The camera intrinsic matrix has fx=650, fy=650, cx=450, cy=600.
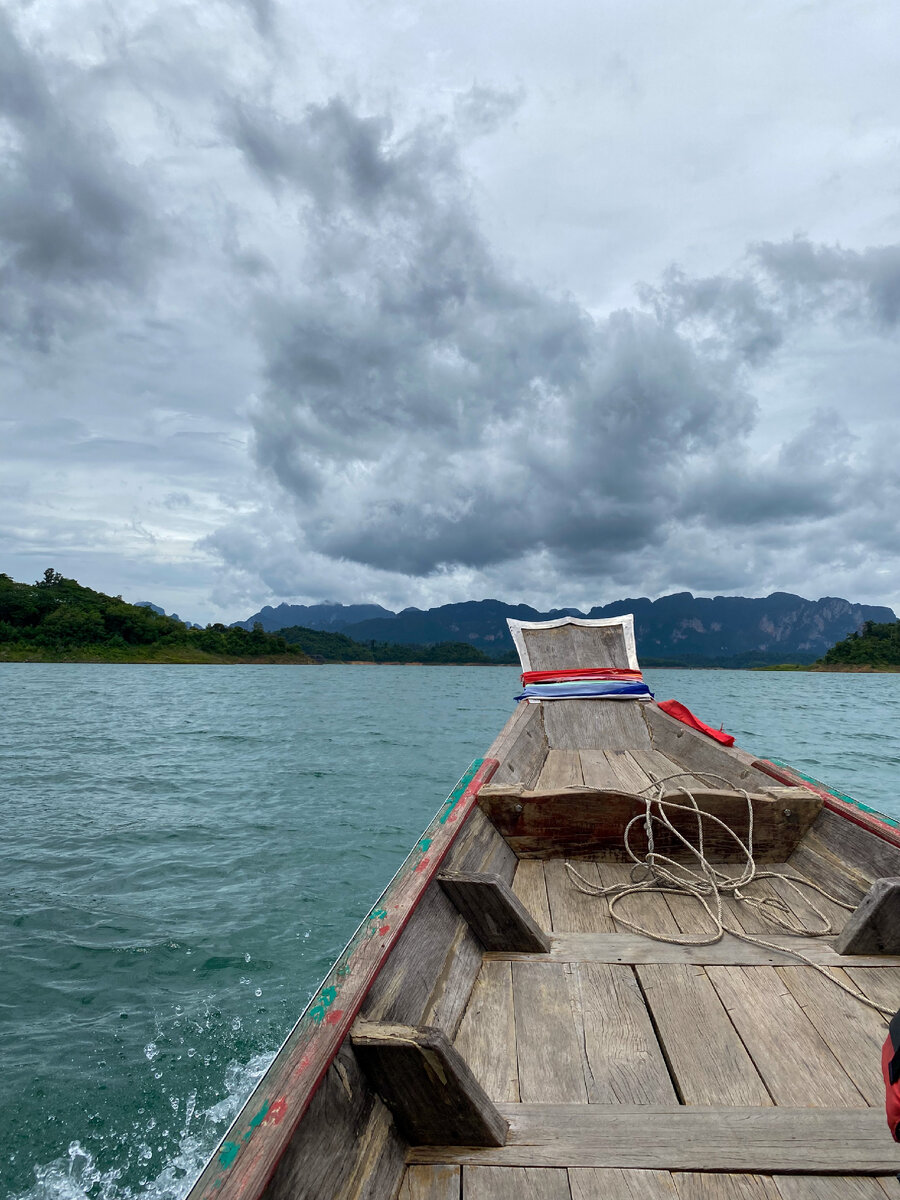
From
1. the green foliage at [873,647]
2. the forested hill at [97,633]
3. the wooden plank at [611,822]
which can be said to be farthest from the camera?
the green foliage at [873,647]

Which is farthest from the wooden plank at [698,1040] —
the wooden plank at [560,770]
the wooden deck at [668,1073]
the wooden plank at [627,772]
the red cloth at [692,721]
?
the red cloth at [692,721]

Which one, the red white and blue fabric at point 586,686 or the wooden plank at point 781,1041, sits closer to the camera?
the wooden plank at point 781,1041

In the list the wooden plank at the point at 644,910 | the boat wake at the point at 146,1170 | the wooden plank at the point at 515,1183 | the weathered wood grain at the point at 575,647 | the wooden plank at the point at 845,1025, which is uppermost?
the weathered wood grain at the point at 575,647

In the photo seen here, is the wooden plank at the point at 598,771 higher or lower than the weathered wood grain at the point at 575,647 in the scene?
lower

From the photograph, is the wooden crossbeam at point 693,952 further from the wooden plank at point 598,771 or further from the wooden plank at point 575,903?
the wooden plank at point 598,771

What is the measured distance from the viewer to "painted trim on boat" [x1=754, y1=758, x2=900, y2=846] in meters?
3.14

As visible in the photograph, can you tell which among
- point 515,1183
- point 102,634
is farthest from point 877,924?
point 102,634

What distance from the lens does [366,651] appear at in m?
129

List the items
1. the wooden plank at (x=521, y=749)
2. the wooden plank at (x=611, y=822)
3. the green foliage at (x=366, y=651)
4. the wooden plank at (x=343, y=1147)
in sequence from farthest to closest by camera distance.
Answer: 1. the green foliage at (x=366, y=651)
2. the wooden plank at (x=521, y=749)
3. the wooden plank at (x=611, y=822)
4. the wooden plank at (x=343, y=1147)

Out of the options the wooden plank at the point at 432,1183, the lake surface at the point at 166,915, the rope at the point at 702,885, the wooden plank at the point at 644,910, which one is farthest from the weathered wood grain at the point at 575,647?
the wooden plank at the point at 432,1183

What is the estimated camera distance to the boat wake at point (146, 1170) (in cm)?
302

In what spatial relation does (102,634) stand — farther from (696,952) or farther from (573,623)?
(696,952)

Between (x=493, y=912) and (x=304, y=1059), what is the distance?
4.27 ft

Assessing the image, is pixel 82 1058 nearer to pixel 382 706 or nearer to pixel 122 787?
pixel 122 787
